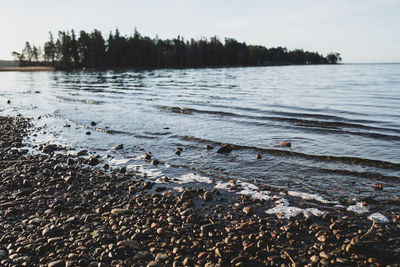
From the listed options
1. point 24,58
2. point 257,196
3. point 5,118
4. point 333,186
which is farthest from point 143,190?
point 24,58

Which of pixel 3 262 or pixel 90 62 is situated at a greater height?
pixel 90 62

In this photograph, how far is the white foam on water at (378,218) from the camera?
234 inches

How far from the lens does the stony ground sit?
→ 4.75 meters

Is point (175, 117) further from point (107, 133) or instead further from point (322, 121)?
point (322, 121)

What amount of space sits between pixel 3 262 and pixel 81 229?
1368mm

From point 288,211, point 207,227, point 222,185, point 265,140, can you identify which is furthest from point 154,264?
point 265,140

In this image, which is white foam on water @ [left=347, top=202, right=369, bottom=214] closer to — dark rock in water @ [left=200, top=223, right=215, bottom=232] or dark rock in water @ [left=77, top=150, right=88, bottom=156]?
dark rock in water @ [left=200, top=223, right=215, bottom=232]

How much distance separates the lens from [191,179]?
8.66 meters

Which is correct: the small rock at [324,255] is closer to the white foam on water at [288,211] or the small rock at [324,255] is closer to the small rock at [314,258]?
the small rock at [314,258]

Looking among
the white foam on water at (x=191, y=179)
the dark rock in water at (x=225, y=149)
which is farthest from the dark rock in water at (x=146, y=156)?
the dark rock in water at (x=225, y=149)

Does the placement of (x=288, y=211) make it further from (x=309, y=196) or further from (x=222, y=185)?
(x=222, y=185)

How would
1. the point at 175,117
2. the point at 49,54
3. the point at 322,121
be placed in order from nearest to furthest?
the point at 322,121 < the point at 175,117 < the point at 49,54

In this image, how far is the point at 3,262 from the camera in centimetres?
479

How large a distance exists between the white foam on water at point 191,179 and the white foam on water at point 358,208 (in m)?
3.81
